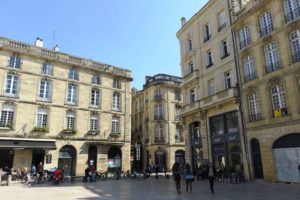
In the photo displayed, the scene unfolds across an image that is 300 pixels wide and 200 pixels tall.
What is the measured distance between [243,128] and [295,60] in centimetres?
591

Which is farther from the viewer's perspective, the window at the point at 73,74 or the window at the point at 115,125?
the window at the point at 115,125

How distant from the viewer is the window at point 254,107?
1858 centimetres

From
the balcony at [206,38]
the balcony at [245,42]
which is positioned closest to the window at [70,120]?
the balcony at [206,38]

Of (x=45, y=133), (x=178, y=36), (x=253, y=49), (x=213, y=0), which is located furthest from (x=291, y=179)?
(x=45, y=133)

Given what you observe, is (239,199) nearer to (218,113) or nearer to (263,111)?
(263,111)

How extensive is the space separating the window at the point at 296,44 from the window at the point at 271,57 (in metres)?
1.22

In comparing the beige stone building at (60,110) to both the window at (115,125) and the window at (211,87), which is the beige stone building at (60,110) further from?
the window at (211,87)

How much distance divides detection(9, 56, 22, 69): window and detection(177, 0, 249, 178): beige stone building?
1623 centimetres

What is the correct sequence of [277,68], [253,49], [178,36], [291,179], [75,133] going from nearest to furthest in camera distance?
1. [291,179]
2. [277,68]
3. [253,49]
4. [75,133]
5. [178,36]

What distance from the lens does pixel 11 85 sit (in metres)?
24.5

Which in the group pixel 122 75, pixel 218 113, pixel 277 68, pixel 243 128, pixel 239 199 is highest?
pixel 122 75

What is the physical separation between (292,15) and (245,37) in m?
4.06

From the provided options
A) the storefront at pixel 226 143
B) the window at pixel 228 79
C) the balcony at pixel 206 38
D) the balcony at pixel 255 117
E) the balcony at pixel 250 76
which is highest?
the balcony at pixel 206 38

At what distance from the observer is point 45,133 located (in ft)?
83.7
